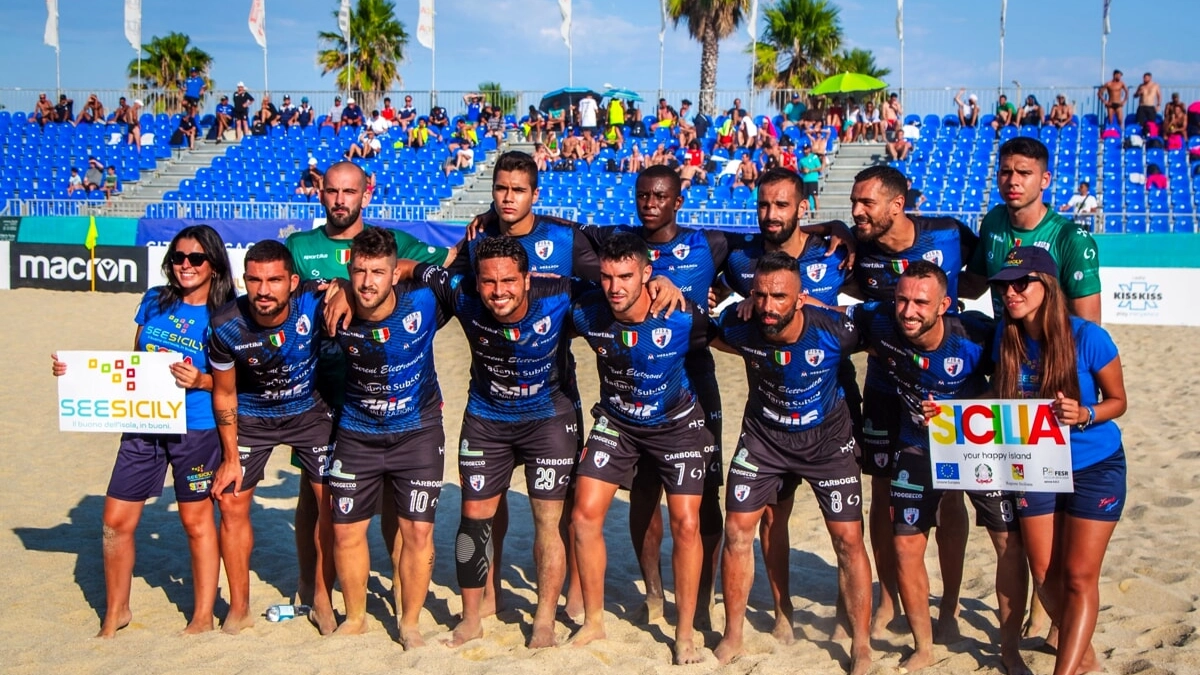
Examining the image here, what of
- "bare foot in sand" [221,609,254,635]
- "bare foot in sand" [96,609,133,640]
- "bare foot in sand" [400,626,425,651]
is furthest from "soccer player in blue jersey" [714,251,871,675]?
"bare foot in sand" [96,609,133,640]

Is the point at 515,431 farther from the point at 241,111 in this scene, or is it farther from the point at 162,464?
the point at 241,111

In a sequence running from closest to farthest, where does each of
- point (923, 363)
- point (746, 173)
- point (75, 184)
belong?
point (923, 363)
point (746, 173)
point (75, 184)

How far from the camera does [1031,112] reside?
21.8m

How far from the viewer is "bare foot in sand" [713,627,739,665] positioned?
505 centimetres

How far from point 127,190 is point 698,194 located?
1422 centimetres

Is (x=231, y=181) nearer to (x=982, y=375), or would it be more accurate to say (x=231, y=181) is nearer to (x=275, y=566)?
(x=275, y=566)

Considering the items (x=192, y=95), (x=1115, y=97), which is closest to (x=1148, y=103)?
(x=1115, y=97)

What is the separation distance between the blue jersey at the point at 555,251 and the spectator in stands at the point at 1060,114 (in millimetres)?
18489

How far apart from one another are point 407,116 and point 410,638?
74.5ft

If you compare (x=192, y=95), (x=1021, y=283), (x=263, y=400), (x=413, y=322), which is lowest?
(x=263, y=400)

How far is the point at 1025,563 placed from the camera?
4938 mm

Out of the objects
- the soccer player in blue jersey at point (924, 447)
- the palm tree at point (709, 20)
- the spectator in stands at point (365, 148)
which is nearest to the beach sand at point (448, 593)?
the soccer player in blue jersey at point (924, 447)

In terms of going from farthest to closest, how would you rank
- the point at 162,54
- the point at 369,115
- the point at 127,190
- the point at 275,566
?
the point at 162,54, the point at 369,115, the point at 127,190, the point at 275,566

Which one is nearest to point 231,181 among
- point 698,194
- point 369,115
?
point 369,115
